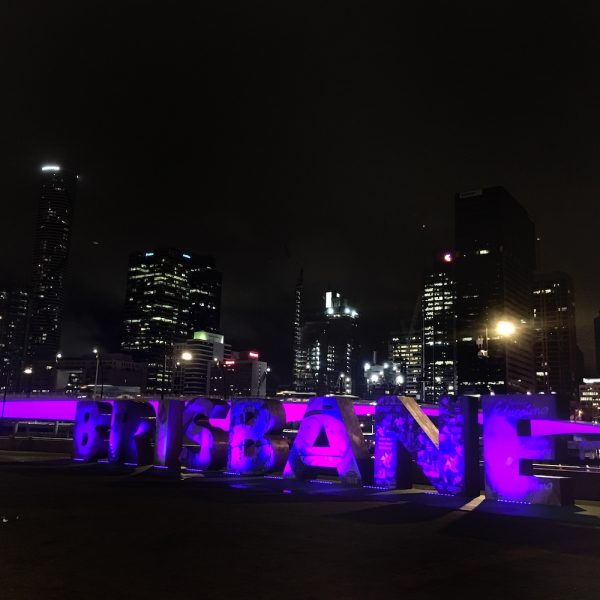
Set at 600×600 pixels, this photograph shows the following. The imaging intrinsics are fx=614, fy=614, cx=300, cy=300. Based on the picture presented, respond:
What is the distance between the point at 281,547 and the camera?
10.9 m

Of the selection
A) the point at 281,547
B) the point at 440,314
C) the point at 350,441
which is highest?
the point at 440,314

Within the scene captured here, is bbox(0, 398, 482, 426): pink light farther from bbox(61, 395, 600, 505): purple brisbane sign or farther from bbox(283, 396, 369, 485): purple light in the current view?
bbox(283, 396, 369, 485): purple light

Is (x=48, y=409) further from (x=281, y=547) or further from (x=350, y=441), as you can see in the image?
(x=281, y=547)

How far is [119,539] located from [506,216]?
202 m

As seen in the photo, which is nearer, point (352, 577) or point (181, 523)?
point (352, 577)

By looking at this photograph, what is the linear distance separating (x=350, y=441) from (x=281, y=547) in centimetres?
1229

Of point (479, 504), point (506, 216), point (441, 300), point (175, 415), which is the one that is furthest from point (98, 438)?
point (506, 216)

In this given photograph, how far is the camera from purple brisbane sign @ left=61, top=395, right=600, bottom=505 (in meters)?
18.8

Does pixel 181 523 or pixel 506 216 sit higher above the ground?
pixel 506 216

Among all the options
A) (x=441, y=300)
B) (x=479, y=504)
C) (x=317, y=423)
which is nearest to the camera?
(x=479, y=504)

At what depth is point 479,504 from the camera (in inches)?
700

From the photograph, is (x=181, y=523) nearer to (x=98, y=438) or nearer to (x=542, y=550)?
(x=542, y=550)

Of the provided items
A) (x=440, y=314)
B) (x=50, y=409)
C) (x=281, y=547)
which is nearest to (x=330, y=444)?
(x=281, y=547)

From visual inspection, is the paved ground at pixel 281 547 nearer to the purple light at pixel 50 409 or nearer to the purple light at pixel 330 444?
the purple light at pixel 330 444
